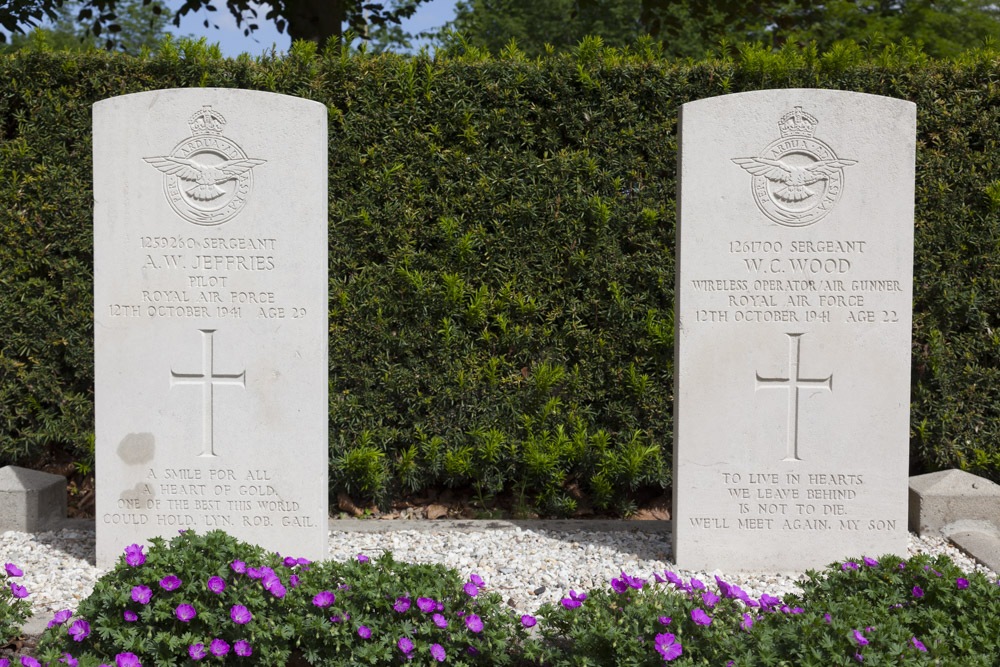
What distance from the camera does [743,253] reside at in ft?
12.1

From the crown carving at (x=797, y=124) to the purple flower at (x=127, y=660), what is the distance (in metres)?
3.21

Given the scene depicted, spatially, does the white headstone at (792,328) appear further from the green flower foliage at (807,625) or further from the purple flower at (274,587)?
the purple flower at (274,587)

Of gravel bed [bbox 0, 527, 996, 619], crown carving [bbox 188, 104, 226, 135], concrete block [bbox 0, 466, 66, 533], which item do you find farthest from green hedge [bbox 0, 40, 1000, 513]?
crown carving [bbox 188, 104, 226, 135]

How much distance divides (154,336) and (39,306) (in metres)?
1.37

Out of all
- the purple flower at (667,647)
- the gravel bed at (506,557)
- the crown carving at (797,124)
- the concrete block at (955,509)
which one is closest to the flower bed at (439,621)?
the purple flower at (667,647)

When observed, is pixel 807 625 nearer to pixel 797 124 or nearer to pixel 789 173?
pixel 789 173

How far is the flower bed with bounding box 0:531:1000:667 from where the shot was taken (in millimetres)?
2484

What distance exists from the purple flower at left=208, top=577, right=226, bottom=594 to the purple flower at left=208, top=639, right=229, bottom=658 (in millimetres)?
154

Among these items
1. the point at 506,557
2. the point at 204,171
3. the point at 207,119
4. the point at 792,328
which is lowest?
the point at 506,557

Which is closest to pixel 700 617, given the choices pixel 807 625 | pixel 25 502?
pixel 807 625

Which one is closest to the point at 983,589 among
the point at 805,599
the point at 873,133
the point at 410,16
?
the point at 805,599

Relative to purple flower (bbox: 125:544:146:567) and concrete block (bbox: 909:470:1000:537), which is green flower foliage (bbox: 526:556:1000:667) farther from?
concrete block (bbox: 909:470:1000:537)

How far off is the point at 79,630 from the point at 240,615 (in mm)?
488

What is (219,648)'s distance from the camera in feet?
8.22
